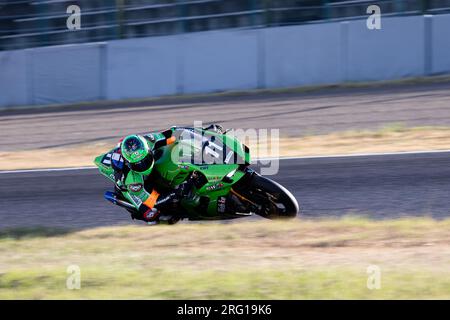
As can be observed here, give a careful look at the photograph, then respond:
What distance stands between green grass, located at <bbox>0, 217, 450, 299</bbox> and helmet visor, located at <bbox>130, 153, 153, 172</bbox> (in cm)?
79

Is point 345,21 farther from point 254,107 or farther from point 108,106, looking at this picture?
point 108,106

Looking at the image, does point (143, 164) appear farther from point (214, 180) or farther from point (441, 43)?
point (441, 43)

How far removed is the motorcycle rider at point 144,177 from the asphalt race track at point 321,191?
106 cm

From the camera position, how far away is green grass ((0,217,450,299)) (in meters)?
5.85

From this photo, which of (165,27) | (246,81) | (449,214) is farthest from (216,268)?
(165,27)

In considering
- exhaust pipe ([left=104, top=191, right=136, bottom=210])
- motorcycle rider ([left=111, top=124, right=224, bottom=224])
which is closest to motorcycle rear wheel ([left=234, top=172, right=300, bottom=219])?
motorcycle rider ([left=111, top=124, right=224, bottom=224])

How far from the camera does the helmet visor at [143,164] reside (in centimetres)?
786

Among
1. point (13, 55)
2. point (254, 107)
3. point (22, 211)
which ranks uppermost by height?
point (13, 55)

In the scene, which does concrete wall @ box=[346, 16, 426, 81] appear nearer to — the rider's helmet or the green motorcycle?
the green motorcycle

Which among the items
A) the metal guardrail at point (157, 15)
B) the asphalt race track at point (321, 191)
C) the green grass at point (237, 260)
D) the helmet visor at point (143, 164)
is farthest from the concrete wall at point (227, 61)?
the helmet visor at point (143, 164)

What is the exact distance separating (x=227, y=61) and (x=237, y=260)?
12.6 m

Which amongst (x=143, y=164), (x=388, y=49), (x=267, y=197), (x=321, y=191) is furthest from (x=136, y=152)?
(x=388, y=49)

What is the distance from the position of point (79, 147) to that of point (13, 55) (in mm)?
7267

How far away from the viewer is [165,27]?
826 inches
